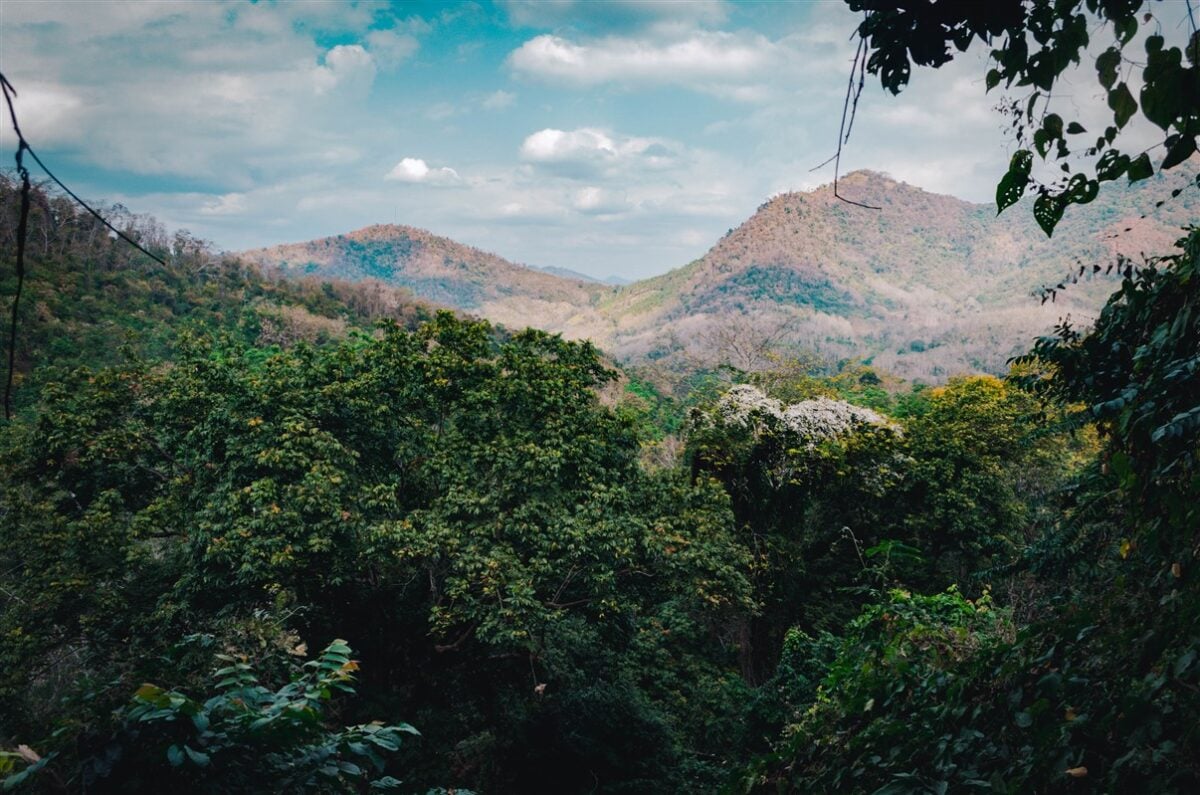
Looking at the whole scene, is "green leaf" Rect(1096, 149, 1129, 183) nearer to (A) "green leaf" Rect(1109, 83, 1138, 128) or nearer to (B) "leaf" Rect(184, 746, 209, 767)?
(A) "green leaf" Rect(1109, 83, 1138, 128)

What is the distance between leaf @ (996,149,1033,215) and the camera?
180 centimetres

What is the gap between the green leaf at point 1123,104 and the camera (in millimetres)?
1572

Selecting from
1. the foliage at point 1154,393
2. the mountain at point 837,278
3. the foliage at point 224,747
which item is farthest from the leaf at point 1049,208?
the mountain at point 837,278

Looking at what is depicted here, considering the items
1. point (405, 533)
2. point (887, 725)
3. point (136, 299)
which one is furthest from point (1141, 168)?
point (136, 299)

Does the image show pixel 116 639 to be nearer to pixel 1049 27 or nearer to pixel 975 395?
pixel 1049 27

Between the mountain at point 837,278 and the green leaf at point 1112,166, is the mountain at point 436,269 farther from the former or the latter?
the green leaf at point 1112,166

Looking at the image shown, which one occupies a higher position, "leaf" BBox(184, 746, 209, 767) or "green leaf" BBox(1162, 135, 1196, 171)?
"green leaf" BBox(1162, 135, 1196, 171)

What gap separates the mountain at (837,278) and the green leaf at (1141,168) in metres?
73.5

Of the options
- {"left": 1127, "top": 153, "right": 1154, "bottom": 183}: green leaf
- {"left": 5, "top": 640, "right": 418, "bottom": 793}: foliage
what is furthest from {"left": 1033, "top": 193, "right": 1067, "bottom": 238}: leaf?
{"left": 5, "top": 640, "right": 418, "bottom": 793}: foliage

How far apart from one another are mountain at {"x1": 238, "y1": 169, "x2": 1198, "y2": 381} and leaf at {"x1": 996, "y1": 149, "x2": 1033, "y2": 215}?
73.4 m

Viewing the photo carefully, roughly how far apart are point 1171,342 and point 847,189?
556 ft

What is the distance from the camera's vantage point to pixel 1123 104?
5.16 ft

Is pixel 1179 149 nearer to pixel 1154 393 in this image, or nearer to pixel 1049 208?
pixel 1049 208

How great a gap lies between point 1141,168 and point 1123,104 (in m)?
0.17
